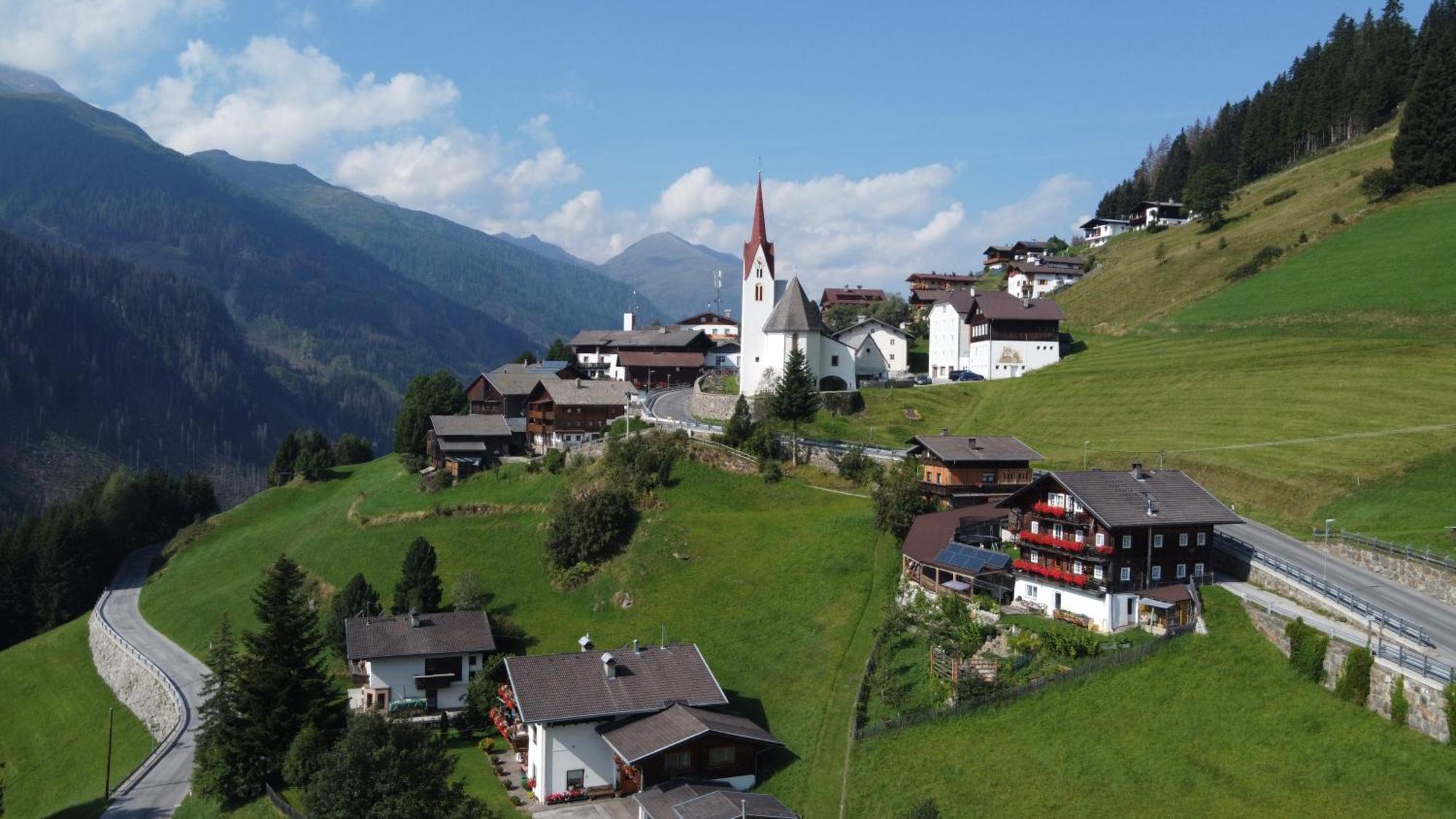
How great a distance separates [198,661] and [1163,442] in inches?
2532

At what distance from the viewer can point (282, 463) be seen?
11044 centimetres

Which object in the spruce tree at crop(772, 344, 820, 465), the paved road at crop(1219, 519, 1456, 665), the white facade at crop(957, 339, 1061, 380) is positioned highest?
Result: the white facade at crop(957, 339, 1061, 380)

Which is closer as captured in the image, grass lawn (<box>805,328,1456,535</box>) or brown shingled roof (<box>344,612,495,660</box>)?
brown shingled roof (<box>344,612,495,660</box>)

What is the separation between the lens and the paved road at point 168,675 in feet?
159

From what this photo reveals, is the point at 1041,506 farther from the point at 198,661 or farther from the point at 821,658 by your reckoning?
the point at 198,661

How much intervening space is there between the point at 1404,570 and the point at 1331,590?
5680 millimetres

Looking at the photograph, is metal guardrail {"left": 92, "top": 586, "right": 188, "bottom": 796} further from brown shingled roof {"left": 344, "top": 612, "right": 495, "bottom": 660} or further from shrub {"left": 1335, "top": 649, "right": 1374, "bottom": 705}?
shrub {"left": 1335, "top": 649, "right": 1374, "bottom": 705}

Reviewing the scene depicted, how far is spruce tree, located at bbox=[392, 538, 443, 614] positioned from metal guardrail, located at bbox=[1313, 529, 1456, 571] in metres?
47.5

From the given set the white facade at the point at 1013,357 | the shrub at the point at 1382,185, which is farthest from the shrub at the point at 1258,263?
the white facade at the point at 1013,357

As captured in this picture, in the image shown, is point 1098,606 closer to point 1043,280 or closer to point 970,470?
point 970,470

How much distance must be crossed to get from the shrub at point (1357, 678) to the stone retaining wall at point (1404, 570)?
1102cm

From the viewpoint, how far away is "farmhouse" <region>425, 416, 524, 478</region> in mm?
83000

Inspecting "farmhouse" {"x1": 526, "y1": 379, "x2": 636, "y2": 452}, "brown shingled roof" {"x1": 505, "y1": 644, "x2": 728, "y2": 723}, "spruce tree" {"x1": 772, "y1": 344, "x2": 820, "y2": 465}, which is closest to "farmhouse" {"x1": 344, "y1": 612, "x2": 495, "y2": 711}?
"brown shingled roof" {"x1": 505, "y1": 644, "x2": 728, "y2": 723}

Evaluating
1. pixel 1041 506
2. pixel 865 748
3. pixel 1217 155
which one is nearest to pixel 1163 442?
pixel 1041 506
